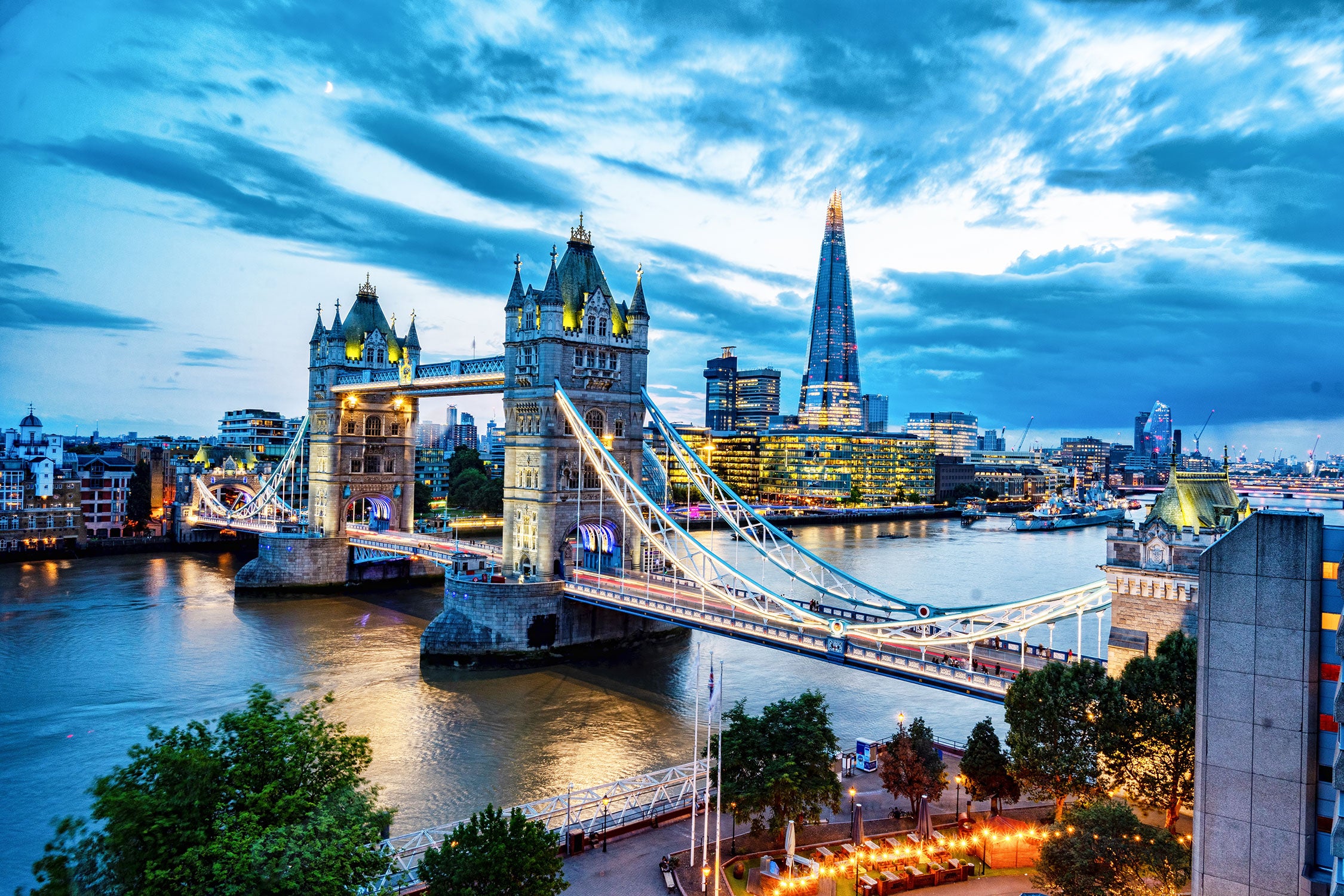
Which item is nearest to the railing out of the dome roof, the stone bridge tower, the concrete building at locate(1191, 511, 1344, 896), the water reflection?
the water reflection

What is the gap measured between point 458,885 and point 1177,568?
73.2 feet

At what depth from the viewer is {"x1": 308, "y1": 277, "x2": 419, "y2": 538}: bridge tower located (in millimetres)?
70812

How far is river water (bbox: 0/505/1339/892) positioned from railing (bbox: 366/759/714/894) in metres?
1.98

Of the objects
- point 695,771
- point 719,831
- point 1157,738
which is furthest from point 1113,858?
point 695,771

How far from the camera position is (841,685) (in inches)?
1692

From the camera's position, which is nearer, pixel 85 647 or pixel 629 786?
pixel 629 786

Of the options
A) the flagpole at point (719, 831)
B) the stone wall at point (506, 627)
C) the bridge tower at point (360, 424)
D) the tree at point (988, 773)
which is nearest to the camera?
the flagpole at point (719, 831)


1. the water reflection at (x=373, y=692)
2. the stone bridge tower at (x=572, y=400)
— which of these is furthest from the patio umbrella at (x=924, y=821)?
the stone bridge tower at (x=572, y=400)

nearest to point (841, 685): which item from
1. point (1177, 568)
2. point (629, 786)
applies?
point (629, 786)

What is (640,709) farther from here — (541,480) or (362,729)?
(541,480)

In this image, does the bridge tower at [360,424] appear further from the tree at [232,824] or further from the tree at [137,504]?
the tree at [232,824]

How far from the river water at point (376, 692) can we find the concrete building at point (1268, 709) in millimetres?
16935

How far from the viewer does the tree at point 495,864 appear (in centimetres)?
1675

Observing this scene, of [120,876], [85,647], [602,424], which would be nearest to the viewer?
[120,876]
